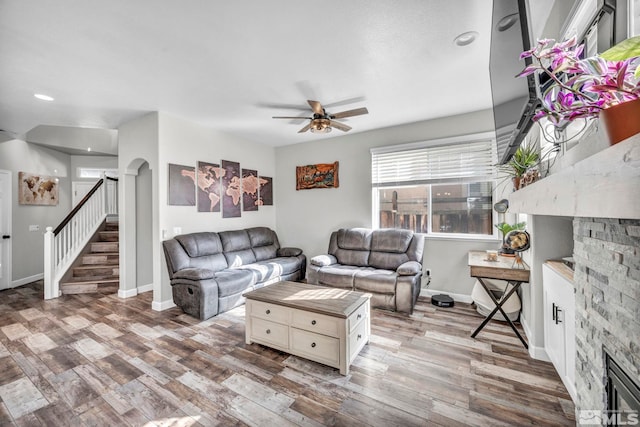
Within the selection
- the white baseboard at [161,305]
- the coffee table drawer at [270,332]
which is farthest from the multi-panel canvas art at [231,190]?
the coffee table drawer at [270,332]

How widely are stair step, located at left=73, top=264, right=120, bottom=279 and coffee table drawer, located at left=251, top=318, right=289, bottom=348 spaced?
354 cm

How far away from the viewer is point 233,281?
11.5 feet

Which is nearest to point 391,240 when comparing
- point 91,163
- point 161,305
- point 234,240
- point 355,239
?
point 355,239

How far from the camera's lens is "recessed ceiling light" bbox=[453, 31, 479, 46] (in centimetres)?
209

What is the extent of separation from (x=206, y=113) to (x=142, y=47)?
149 centimetres

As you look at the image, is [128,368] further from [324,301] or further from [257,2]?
[257,2]

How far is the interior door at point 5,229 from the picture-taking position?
4488 mm

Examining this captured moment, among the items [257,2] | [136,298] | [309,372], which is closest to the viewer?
[257,2]

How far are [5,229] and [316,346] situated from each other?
589 cm

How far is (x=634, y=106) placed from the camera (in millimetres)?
634

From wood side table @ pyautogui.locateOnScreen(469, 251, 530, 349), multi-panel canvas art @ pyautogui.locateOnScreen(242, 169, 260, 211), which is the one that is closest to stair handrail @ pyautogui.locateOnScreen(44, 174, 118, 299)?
multi-panel canvas art @ pyautogui.locateOnScreen(242, 169, 260, 211)

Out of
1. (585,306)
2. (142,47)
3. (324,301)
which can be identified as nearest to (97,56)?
(142,47)

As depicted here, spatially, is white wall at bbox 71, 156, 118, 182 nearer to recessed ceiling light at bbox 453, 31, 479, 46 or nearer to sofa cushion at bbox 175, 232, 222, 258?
sofa cushion at bbox 175, 232, 222, 258

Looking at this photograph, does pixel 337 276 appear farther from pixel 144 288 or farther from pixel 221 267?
pixel 144 288
